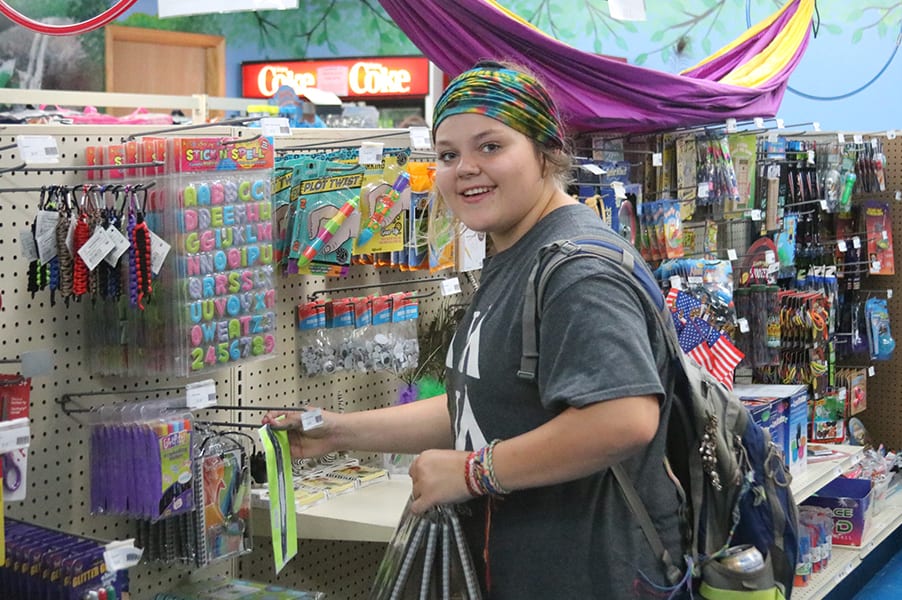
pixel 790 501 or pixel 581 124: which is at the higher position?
pixel 581 124

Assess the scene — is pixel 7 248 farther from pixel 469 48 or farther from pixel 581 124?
pixel 581 124

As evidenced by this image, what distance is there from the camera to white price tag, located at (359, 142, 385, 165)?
265 cm

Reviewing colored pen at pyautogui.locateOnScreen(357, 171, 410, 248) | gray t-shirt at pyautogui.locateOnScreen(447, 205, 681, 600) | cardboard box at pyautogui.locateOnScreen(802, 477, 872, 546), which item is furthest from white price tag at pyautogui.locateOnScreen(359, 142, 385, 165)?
cardboard box at pyautogui.locateOnScreen(802, 477, 872, 546)

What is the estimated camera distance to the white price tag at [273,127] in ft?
8.27

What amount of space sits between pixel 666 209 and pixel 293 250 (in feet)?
5.69

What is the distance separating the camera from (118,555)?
5.85ft

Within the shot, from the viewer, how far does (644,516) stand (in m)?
1.70

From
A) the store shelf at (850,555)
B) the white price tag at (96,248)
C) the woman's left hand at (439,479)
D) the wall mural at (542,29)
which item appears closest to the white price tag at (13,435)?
the white price tag at (96,248)

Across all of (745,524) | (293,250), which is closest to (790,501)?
(745,524)

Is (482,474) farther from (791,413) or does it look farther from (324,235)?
(791,413)

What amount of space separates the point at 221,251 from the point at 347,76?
7273mm

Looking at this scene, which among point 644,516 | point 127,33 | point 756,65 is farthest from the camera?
point 127,33

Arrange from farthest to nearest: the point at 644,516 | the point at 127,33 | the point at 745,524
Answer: the point at 127,33, the point at 745,524, the point at 644,516

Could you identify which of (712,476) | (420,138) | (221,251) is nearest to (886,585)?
(420,138)
